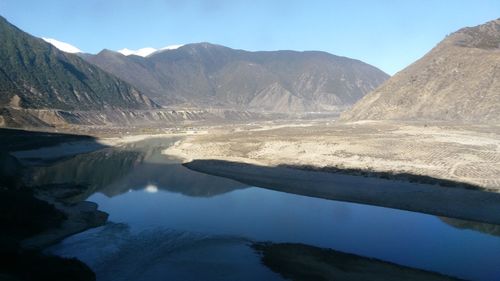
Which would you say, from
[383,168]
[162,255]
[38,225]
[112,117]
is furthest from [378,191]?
[112,117]

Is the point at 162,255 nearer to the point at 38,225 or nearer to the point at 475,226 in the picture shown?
the point at 38,225

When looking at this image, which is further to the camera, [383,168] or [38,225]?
[383,168]

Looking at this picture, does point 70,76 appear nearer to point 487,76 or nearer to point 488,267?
point 487,76

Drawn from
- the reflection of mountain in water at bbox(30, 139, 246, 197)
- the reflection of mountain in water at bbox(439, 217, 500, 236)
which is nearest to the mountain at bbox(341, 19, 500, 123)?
the reflection of mountain in water at bbox(30, 139, 246, 197)

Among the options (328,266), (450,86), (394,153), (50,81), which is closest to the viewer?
(328,266)

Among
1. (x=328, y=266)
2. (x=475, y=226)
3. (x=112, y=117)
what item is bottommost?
(x=475, y=226)

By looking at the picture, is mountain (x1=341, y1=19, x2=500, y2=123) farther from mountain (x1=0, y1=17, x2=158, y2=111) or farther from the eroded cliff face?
mountain (x1=0, y1=17, x2=158, y2=111)

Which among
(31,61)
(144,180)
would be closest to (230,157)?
(144,180)
